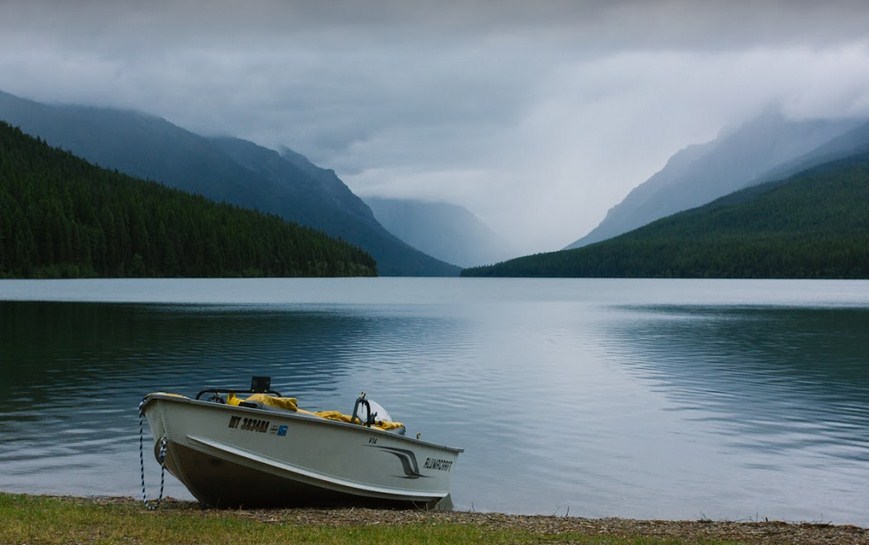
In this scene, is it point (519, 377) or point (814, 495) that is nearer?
point (814, 495)

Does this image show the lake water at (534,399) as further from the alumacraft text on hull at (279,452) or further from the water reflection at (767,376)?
the alumacraft text on hull at (279,452)

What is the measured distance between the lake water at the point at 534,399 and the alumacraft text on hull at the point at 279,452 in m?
3.14

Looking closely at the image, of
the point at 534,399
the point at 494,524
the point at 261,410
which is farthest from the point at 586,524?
the point at 534,399

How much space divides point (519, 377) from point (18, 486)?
105 feet

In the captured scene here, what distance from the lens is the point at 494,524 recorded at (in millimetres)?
19422

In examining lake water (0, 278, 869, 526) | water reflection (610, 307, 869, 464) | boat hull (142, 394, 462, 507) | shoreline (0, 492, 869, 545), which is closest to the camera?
shoreline (0, 492, 869, 545)

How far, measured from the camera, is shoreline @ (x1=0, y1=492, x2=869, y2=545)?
17.8 metres

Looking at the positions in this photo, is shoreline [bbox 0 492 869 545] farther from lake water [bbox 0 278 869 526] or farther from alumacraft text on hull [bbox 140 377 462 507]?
lake water [bbox 0 278 869 526]

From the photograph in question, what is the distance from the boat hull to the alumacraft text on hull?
0.9 inches

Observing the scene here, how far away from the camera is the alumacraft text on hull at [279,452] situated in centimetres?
1983

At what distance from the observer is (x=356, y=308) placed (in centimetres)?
12269

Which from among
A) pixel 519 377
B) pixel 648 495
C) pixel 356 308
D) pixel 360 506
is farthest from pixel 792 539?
pixel 356 308

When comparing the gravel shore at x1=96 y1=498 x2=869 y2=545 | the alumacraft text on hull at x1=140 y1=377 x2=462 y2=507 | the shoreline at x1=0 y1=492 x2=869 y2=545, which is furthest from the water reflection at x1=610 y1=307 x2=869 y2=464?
the alumacraft text on hull at x1=140 y1=377 x2=462 y2=507

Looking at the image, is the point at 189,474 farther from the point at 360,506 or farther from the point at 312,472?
the point at 360,506
